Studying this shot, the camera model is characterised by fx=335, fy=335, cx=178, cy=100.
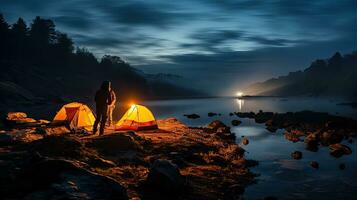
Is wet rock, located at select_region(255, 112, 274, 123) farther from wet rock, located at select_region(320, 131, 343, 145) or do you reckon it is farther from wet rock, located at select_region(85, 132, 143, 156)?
wet rock, located at select_region(85, 132, 143, 156)

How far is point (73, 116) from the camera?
78.4 feet

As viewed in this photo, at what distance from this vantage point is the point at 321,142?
27734mm

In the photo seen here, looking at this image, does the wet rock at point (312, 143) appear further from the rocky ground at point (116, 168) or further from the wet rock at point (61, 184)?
the wet rock at point (61, 184)

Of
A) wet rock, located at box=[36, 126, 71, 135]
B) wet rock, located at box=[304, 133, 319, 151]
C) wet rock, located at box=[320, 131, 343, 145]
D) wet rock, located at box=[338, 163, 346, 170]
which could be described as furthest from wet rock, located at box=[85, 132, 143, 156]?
wet rock, located at box=[320, 131, 343, 145]

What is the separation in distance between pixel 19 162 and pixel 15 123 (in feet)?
51.3

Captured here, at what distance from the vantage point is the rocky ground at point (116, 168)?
9.73 m

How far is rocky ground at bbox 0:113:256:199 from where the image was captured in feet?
31.9

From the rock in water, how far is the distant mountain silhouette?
72687 mm

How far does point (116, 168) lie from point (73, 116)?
11.1 meters

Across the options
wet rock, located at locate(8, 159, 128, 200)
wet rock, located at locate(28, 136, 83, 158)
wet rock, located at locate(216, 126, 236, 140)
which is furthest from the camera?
wet rock, located at locate(216, 126, 236, 140)

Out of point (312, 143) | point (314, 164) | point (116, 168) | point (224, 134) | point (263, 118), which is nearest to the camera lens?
point (116, 168)

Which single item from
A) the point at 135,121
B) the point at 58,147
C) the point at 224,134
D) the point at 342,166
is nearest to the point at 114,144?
the point at 58,147

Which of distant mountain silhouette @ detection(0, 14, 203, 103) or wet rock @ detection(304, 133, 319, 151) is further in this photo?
distant mountain silhouette @ detection(0, 14, 203, 103)

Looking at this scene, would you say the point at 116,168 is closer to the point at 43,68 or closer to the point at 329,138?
the point at 329,138
